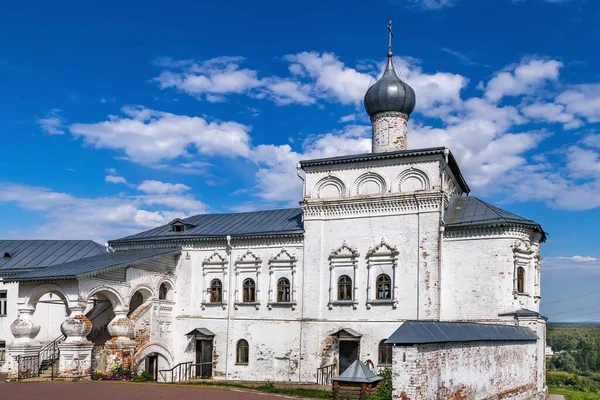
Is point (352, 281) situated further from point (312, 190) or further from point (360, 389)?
point (360, 389)

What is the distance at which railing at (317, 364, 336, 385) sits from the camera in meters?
21.3

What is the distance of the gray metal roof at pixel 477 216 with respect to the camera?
20203mm

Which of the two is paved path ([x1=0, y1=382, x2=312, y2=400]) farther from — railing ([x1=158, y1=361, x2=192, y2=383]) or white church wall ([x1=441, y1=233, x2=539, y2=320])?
white church wall ([x1=441, y1=233, x2=539, y2=320])

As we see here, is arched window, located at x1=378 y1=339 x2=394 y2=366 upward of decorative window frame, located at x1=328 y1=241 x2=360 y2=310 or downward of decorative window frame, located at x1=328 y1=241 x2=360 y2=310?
downward

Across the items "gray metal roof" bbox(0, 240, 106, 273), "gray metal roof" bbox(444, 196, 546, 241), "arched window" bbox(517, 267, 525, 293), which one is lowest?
"arched window" bbox(517, 267, 525, 293)

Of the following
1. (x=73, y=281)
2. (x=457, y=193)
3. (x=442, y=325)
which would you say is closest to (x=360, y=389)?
(x=442, y=325)

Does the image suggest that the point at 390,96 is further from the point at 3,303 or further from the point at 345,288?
the point at 3,303

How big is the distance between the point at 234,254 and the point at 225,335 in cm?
297

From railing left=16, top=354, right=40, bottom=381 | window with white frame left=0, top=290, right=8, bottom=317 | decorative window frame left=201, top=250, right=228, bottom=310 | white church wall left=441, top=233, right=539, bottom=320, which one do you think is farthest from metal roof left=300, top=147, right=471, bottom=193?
window with white frame left=0, top=290, right=8, bottom=317

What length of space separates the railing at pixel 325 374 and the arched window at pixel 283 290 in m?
2.83

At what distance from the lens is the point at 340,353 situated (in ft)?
70.4

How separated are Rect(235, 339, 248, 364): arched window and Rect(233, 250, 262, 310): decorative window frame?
1278 millimetres

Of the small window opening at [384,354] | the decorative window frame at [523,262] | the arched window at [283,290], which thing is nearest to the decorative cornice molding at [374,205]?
the arched window at [283,290]

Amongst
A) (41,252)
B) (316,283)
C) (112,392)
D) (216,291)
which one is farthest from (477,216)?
(41,252)
